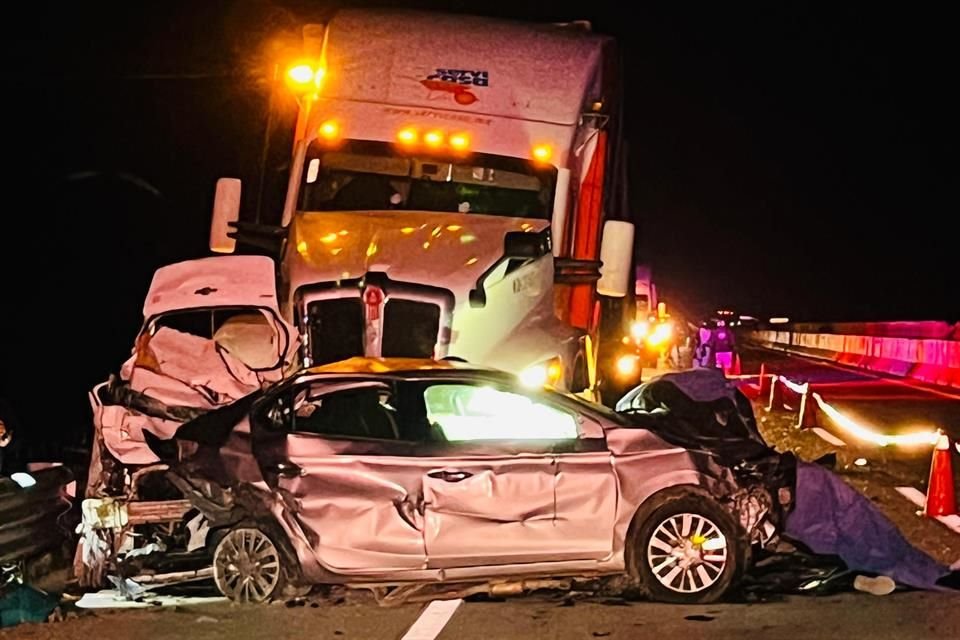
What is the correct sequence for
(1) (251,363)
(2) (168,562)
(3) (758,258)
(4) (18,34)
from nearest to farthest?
1. (2) (168,562)
2. (1) (251,363)
3. (4) (18,34)
4. (3) (758,258)

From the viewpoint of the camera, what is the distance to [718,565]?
808 cm

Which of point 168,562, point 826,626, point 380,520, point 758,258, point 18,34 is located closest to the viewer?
point 826,626

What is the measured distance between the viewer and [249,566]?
8102 millimetres

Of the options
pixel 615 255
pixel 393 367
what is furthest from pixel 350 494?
pixel 615 255

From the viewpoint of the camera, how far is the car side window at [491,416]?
8242 mm

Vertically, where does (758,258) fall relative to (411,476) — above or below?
above

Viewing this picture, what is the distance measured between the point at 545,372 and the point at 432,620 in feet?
10.5

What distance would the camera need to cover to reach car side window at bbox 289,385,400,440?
27.0 feet

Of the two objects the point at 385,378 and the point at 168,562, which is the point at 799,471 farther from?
the point at 168,562

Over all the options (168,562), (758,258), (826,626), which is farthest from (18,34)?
(758,258)

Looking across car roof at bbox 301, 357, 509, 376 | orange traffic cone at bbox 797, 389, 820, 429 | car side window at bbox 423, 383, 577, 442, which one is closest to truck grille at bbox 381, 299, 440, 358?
car side window at bbox 423, 383, 577, 442

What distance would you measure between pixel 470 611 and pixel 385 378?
58.1 inches

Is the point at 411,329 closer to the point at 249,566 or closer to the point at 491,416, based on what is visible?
the point at 491,416

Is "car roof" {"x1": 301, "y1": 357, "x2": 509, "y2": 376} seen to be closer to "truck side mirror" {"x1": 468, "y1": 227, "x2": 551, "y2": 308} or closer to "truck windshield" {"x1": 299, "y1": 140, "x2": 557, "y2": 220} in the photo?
"truck side mirror" {"x1": 468, "y1": 227, "x2": 551, "y2": 308}
